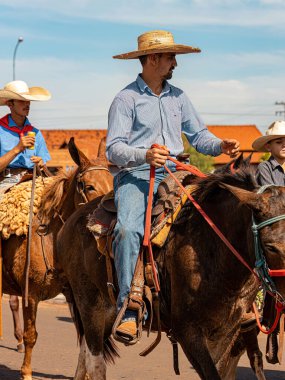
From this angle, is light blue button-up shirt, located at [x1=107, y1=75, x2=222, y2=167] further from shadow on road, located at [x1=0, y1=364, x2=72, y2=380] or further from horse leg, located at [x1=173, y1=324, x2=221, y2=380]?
shadow on road, located at [x1=0, y1=364, x2=72, y2=380]

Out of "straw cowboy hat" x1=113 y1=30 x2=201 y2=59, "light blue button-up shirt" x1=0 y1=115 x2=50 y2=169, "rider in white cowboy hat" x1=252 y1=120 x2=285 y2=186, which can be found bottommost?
"light blue button-up shirt" x1=0 y1=115 x2=50 y2=169

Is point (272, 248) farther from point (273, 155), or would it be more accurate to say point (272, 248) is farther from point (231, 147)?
point (273, 155)

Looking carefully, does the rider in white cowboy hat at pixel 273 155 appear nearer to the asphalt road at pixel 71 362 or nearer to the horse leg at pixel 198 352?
the horse leg at pixel 198 352

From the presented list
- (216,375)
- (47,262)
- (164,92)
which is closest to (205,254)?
(216,375)

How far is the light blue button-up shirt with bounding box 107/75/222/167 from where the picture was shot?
22.1 ft

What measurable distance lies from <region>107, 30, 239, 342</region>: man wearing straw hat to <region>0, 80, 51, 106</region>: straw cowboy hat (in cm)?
267

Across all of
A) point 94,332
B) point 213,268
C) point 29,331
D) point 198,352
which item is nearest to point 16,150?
point 29,331

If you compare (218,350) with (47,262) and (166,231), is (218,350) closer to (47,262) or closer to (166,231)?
(166,231)

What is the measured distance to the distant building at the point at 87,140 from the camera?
83.5ft

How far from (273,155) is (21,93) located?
3.15 m

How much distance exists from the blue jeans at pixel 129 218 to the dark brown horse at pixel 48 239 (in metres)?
1.85

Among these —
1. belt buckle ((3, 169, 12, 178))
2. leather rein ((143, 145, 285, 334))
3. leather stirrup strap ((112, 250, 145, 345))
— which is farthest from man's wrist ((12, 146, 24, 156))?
leather stirrup strap ((112, 250, 145, 345))

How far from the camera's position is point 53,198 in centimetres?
921

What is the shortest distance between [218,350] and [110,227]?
132 centimetres
